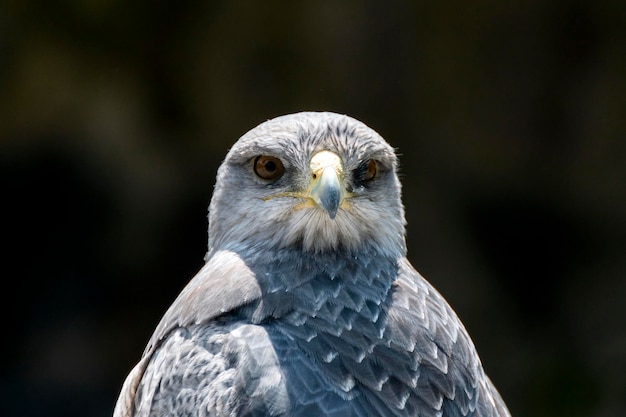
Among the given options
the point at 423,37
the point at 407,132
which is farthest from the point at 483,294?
the point at 423,37

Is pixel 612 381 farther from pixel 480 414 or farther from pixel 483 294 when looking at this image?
pixel 480 414

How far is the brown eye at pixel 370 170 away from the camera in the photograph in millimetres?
4406

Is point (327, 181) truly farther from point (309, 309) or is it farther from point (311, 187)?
point (309, 309)

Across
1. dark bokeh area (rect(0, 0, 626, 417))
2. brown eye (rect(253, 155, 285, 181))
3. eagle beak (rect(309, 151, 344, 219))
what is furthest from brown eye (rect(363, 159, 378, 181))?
dark bokeh area (rect(0, 0, 626, 417))

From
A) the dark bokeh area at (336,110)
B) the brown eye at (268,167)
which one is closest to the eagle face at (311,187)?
the brown eye at (268,167)

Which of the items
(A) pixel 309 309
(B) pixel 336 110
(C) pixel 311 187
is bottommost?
(A) pixel 309 309

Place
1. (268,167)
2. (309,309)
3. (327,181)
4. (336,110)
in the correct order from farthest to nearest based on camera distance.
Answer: (336,110) → (268,167) → (327,181) → (309,309)

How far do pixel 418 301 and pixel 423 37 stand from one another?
503 centimetres

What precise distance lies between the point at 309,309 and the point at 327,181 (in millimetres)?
572

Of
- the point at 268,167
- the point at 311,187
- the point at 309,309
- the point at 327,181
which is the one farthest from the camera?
the point at 268,167

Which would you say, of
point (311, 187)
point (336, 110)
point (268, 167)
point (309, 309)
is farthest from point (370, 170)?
point (336, 110)

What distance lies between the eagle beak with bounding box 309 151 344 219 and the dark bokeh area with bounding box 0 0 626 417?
452cm

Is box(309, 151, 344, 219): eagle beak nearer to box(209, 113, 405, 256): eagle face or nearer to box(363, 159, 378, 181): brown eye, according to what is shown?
box(209, 113, 405, 256): eagle face

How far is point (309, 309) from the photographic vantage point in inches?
154
